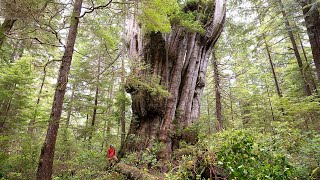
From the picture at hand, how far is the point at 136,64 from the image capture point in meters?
6.81

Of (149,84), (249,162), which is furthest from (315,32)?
(249,162)

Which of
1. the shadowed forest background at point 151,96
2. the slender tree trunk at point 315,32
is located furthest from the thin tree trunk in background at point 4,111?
the slender tree trunk at point 315,32

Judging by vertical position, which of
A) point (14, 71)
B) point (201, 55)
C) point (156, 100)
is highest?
point (201, 55)

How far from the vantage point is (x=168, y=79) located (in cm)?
905

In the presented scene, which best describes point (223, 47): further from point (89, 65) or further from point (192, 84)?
point (89, 65)

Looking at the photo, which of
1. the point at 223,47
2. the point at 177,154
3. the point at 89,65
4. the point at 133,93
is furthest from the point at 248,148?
the point at 89,65

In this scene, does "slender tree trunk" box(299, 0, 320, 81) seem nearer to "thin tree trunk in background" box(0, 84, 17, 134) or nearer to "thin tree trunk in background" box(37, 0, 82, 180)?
"thin tree trunk in background" box(37, 0, 82, 180)

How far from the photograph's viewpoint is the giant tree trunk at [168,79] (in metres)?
8.15

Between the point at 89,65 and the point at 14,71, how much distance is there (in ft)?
17.7

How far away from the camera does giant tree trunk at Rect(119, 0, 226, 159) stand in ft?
26.7

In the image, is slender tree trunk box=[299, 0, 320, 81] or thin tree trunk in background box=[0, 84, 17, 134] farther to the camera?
thin tree trunk in background box=[0, 84, 17, 134]

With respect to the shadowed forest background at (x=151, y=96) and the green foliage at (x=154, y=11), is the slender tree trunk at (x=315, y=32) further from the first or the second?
the green foliage at (x=154, y=11)

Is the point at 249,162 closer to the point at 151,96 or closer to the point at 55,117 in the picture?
the point at 55,117

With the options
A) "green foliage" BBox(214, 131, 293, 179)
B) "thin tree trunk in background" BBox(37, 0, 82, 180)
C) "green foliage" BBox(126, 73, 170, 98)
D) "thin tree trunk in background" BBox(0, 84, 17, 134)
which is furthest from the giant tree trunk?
"thin tree trunk in background" BBox(0, 84, 17, 134)
